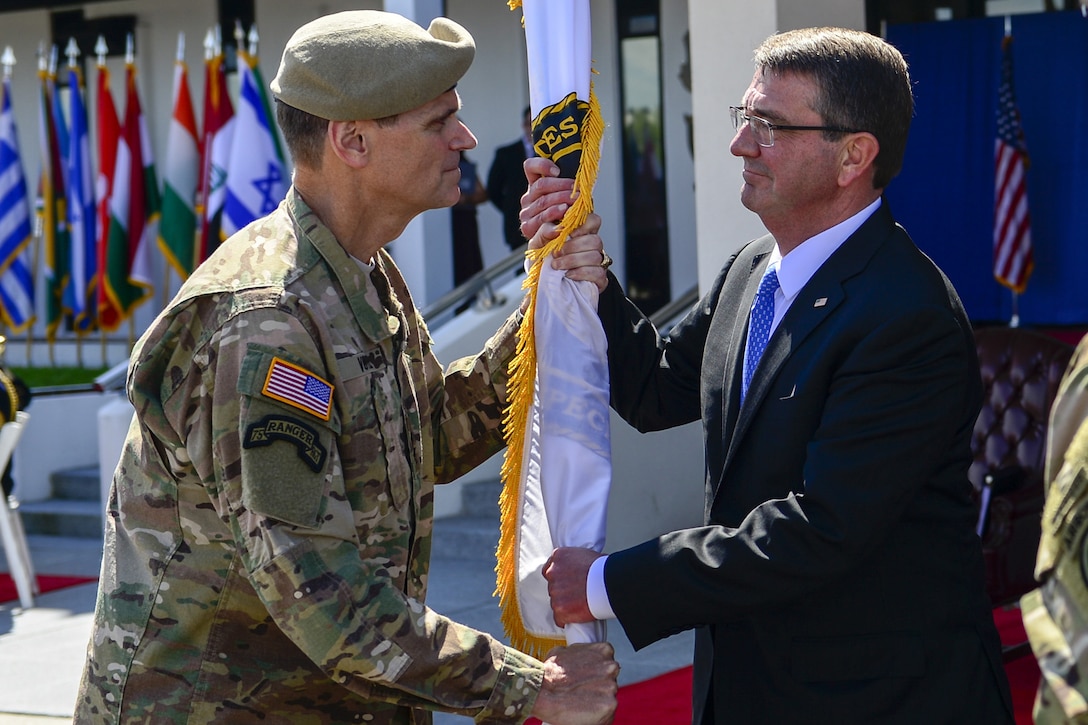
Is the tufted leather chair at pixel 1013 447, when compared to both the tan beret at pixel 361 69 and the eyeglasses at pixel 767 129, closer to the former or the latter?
the eyeglasses at pixel 767 129

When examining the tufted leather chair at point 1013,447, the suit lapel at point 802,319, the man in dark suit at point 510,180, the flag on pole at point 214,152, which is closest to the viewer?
the suit lapel at point 802,319

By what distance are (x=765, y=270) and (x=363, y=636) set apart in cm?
108

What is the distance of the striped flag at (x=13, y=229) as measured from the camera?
39.8ft

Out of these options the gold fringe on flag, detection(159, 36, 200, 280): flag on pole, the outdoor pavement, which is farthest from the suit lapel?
detection(159, 36, 200, 280): flag on pole

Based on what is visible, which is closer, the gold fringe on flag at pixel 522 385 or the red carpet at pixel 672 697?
the gold fringe on flag at pixel 522 385

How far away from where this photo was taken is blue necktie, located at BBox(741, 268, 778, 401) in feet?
7.88

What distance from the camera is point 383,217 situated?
231 cm

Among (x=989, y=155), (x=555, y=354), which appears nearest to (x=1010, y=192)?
(x=989, y=155)

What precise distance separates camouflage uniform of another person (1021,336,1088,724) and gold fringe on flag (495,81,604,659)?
1.33m

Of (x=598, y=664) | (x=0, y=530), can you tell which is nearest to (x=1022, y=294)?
(x=0, y=530)

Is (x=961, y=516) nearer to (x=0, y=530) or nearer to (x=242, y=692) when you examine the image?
(x=242, y=692)

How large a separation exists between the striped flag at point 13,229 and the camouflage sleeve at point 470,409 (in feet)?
34.2

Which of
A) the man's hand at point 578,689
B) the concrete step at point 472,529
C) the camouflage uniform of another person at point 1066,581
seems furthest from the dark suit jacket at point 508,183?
the camouflage uniform of another person at point 1066,581

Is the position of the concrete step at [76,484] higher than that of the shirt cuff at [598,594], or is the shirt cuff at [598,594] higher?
the shirt cuff at [598,594]
